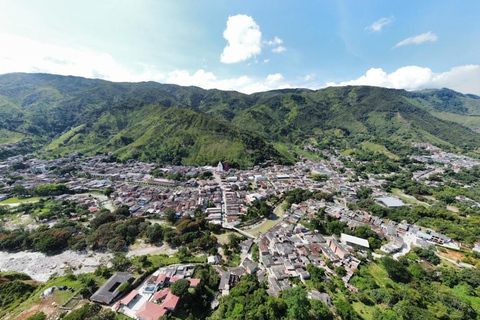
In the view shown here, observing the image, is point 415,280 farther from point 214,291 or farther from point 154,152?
point 154,152

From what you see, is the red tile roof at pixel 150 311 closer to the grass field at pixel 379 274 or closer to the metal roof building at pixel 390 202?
the grass field at pixel 379 274

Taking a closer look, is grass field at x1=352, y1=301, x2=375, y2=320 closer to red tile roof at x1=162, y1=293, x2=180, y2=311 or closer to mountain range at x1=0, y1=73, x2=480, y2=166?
red tile roof at x1=162, y1=293, x2=180, y2=311

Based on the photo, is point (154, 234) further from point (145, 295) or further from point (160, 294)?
point (160, 294)

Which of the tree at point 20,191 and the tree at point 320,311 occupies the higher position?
the tree at point 320,311

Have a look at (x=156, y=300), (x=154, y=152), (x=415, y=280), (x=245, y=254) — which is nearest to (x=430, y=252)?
(x=415, y=280)

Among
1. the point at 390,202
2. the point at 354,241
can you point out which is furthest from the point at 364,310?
the point at 390,202

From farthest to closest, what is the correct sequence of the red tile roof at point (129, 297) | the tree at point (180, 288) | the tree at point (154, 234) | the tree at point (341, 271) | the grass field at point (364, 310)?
the tree at point (154, 234), the tree at point (341, 271), the grass field at point (364, 310), the red tile roof at point (129, 297), the tree at point (180, 288)

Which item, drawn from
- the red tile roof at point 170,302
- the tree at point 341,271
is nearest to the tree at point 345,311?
the tree at point 341,271

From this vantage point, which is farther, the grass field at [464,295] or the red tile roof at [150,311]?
the grass field at [464,295]

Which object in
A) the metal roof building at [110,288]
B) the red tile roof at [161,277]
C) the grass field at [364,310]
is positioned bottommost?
the grass field at [364,310]

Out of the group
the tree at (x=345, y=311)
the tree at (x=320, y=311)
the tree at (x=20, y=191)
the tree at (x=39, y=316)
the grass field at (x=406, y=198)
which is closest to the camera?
the tree at (x=39, y=316)
